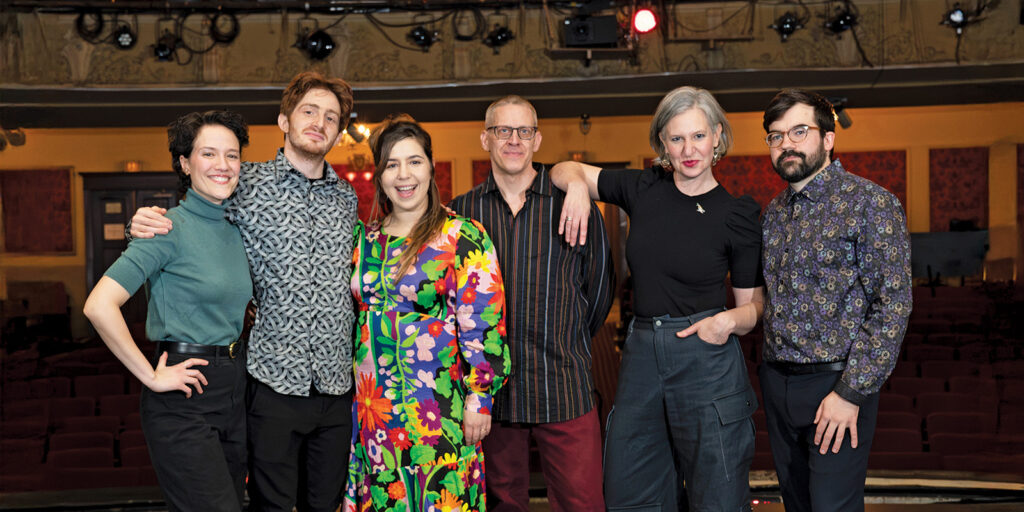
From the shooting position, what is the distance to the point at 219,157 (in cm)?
209

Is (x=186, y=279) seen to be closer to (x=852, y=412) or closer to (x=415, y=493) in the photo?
(x=415, y=493)

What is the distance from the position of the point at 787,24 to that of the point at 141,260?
6536mm

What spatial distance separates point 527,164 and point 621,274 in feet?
28.7

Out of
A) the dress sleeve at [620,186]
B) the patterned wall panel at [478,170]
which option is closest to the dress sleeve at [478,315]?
the dress sleeve at [620,186]

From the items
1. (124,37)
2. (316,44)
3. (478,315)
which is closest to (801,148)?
(478,315)

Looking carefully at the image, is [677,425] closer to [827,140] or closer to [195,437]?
Result: [827,140]

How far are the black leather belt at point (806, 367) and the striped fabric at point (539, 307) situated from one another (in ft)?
1.91

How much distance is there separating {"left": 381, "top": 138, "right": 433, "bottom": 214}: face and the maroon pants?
82 cm

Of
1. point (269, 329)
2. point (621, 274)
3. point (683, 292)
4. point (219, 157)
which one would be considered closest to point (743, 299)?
point (683, 292)

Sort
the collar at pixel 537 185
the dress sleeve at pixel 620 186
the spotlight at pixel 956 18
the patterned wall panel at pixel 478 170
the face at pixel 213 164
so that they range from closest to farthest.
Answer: the face at pixel 213 164 → the dress sleeve at pixel 620 186 → the collar at pixel 537 185 → the spotlight at pixel 956 18 → the patterned wall panel at pixel 478 170

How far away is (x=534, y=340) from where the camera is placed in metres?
2.46

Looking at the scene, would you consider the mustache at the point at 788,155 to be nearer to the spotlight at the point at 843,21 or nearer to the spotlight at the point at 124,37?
the spotlight at the point at 843,21

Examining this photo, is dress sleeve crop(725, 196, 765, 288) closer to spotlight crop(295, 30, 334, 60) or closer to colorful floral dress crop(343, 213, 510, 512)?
colorful floral dress crop(343, 213, 510, 512)

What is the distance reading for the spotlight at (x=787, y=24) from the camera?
23.1ft
